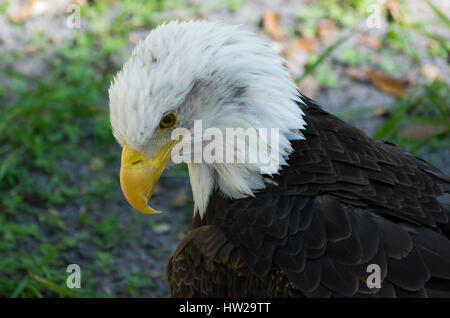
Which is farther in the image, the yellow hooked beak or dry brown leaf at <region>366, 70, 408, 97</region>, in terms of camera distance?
dry brown leaf at <region>366, 70, 408, 97</region>

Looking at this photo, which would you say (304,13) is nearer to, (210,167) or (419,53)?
(419,53)

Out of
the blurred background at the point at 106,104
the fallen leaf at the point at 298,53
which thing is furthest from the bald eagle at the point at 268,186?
the fallen leaf at the point at 298,53

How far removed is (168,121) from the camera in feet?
9.90

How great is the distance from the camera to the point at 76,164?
17.8ft

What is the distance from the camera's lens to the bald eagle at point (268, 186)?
2.81m

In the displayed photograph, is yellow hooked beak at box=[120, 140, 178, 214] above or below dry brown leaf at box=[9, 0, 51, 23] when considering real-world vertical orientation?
below

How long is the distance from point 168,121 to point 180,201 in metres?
2.11

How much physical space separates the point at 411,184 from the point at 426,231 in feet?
1.06

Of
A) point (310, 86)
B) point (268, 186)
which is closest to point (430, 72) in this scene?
point (310, 86)

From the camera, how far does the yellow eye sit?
2.98 metres

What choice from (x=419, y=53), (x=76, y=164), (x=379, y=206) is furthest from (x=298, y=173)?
(x=419, y=53)

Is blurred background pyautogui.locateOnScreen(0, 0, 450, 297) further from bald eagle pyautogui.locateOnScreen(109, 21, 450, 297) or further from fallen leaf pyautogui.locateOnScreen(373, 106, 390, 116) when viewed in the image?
bald eagle pyautogui.locateOnScreen(109, 21, 450, 297)

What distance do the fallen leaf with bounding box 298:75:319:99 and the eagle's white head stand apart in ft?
9.03

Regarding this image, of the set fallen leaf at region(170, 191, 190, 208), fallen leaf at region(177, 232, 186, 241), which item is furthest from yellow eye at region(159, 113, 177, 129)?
fallen leaf at region(170, 191, 190, 208)
